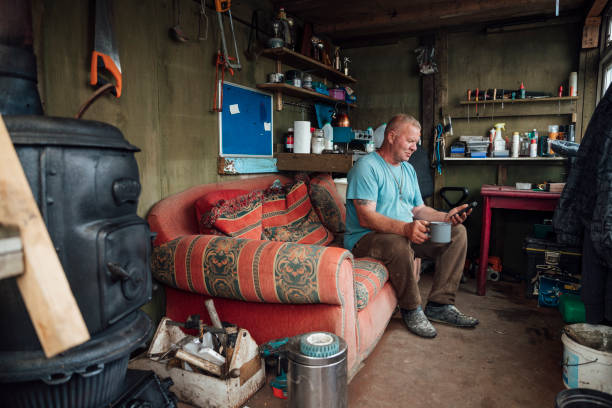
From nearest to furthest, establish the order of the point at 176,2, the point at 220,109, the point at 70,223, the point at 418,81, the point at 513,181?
the point at 70,223
the point at 176,2
the point at 220,109
the point at 513,181
the point at 418,81

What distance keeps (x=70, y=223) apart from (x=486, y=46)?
4210 millimetres

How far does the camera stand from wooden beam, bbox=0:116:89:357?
0.59m

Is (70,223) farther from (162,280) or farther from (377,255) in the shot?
(377,255)

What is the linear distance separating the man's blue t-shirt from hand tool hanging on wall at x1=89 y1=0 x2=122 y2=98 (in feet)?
4.70

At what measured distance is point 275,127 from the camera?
3504mm

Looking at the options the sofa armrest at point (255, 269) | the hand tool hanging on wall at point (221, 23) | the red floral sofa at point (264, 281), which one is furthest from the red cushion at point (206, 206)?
the hand tool hanging on wall at point (221, 23)

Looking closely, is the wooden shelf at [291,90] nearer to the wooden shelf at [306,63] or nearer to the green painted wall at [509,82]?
the wooden shelf at [306,63]

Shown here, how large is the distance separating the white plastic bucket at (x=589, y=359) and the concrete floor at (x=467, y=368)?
16 cm

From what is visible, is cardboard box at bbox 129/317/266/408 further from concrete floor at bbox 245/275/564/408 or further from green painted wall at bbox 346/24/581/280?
green painted wall at bbox 346/24/581/280

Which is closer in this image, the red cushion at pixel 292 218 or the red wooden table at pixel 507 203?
the red cushion at pixel 292 218

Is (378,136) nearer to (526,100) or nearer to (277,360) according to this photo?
(526,100)

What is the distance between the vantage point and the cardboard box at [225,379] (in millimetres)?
1593

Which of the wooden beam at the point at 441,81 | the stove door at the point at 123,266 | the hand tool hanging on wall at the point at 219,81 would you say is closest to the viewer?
the stove door at the point at 123,266

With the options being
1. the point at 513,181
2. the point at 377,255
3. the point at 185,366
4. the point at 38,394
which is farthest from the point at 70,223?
the point at 513,181
